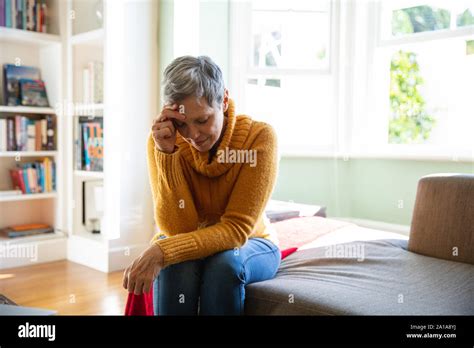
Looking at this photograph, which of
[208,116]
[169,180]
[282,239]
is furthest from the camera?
[282,239]

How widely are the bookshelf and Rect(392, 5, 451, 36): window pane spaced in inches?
72.9

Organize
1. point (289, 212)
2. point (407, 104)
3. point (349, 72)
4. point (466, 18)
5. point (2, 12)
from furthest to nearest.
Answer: point (349, 72)
point (407, 104)
point (2, 12)
point (466, 18)
point (289, 212)

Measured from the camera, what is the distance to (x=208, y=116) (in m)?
1.08

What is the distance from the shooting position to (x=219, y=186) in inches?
47.4

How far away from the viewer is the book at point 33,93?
260cm

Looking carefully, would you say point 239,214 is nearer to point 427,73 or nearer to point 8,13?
point 427,73

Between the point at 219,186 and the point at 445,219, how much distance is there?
71 centimetres

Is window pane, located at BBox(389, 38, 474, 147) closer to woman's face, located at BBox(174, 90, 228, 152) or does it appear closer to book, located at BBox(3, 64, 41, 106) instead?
woman's face, located at BBox(174, 90, 228, 152)

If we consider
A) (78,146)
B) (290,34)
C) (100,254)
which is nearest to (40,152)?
(78,146)

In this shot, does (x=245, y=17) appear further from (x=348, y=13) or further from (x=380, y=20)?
(x=380, y=20)

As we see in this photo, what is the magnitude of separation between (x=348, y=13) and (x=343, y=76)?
36cm

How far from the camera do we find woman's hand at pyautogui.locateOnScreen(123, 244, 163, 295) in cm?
98

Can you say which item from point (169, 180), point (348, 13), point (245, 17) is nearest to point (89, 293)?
point (169, 180)

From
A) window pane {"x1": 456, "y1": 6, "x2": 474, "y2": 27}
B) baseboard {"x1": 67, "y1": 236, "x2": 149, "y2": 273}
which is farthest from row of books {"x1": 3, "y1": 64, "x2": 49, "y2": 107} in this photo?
window pane {"x1": 456, "y1": 6, "x2": 474, "y2": 27}
